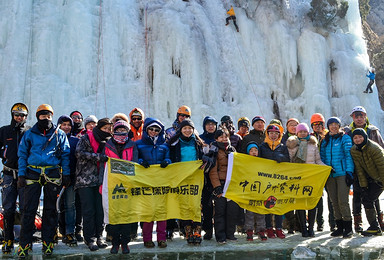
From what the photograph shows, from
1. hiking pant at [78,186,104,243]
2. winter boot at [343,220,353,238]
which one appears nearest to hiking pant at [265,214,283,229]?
winter boot at [343,220,353,238]

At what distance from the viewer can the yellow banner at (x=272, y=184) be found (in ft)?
18.9

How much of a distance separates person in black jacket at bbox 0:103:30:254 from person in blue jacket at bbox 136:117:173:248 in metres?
1.81

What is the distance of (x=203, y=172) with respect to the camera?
5.62 meters

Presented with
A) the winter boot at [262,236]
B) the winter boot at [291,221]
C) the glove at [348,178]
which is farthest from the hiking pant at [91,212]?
the glove at [348,178]

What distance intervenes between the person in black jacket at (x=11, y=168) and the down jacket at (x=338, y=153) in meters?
4.99

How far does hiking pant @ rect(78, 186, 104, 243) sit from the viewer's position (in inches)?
203

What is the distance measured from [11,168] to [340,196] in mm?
5281

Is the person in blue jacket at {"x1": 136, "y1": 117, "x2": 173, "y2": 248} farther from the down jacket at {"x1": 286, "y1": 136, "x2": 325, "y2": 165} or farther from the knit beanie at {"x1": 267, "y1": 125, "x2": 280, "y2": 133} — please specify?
the down jacket at {"x1": 286, "y1": 136, "x2": 325, "y2": 165}

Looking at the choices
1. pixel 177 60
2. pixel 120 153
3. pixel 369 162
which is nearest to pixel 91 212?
pixel 120 153

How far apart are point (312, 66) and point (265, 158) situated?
42.1 feet

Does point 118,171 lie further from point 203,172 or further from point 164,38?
point 164,38

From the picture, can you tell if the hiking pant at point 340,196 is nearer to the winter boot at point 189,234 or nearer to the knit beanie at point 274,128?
the knit beanie at point 274,128

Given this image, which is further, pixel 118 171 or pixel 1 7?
pixel 1 7

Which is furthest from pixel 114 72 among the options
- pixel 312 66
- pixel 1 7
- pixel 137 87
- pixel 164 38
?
pixel 312 66
